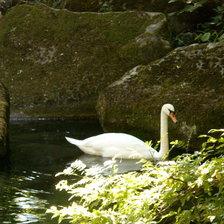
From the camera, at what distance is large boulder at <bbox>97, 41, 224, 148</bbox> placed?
7684 mm

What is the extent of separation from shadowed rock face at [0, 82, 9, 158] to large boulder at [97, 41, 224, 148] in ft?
4.87

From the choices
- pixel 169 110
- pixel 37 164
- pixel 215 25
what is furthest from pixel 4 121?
pixel 215 25

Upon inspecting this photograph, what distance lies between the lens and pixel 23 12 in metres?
11.6

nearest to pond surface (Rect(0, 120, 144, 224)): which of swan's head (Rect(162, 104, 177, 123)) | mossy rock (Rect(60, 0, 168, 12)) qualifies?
swan's head (Rect(162, 104, 177, 123))

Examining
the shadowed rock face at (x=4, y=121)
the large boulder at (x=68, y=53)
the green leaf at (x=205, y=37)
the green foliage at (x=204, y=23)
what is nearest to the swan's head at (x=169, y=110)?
the shadowed rock face at (x=4, y=121)

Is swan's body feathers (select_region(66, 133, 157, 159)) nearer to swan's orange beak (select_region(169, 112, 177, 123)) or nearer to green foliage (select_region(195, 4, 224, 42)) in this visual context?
swan's orange beak (select_region(169, 112, 177, 123))

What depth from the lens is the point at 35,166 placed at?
6.90 m

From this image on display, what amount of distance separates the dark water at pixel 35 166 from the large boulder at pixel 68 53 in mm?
622

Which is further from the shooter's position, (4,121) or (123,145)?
(123,145)

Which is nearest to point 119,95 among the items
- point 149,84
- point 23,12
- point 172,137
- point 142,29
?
point 149,84

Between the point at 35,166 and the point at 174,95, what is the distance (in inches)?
89.7

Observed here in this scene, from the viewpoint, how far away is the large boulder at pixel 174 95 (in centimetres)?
768

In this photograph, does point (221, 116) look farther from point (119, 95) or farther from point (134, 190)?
point (134, 190)

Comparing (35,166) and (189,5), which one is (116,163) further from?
(189,5)
